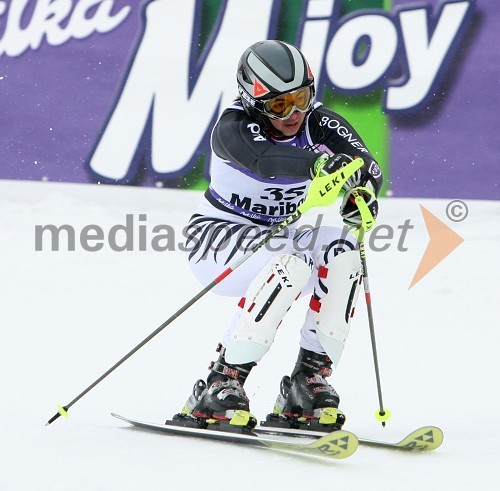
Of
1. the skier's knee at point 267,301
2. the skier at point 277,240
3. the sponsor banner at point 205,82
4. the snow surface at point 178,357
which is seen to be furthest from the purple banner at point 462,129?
the skier's knee at point 267,301

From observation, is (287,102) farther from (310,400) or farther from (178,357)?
(178,357)

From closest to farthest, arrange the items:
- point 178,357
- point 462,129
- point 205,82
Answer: point 178,357, point 462,129, point 205,82

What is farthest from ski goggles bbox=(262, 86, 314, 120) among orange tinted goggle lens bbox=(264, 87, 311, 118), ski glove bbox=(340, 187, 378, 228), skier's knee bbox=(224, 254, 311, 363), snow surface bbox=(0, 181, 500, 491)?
snow surface bbox=(0, 181, 500, 491)

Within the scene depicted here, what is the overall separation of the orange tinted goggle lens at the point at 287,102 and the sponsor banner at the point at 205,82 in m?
3.80

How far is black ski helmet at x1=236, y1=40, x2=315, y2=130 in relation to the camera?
144 inches

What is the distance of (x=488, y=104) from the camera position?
7348mm

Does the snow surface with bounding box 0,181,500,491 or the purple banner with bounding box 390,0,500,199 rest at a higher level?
the purple banner with bounding box 390,0,500,199

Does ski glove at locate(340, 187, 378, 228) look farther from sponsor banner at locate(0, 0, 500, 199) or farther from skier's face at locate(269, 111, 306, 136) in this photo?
sponsor banner at locate(0, 0, 500, 199)

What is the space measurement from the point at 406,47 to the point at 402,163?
88 cm

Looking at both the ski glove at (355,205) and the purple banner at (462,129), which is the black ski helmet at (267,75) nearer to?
the ski glove at (355,205)

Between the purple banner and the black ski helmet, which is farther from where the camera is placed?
the purple banner

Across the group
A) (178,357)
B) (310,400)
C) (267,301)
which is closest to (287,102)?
(267,301)

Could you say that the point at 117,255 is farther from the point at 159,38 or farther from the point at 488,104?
the point at 488,104

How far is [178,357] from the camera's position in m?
5.02
